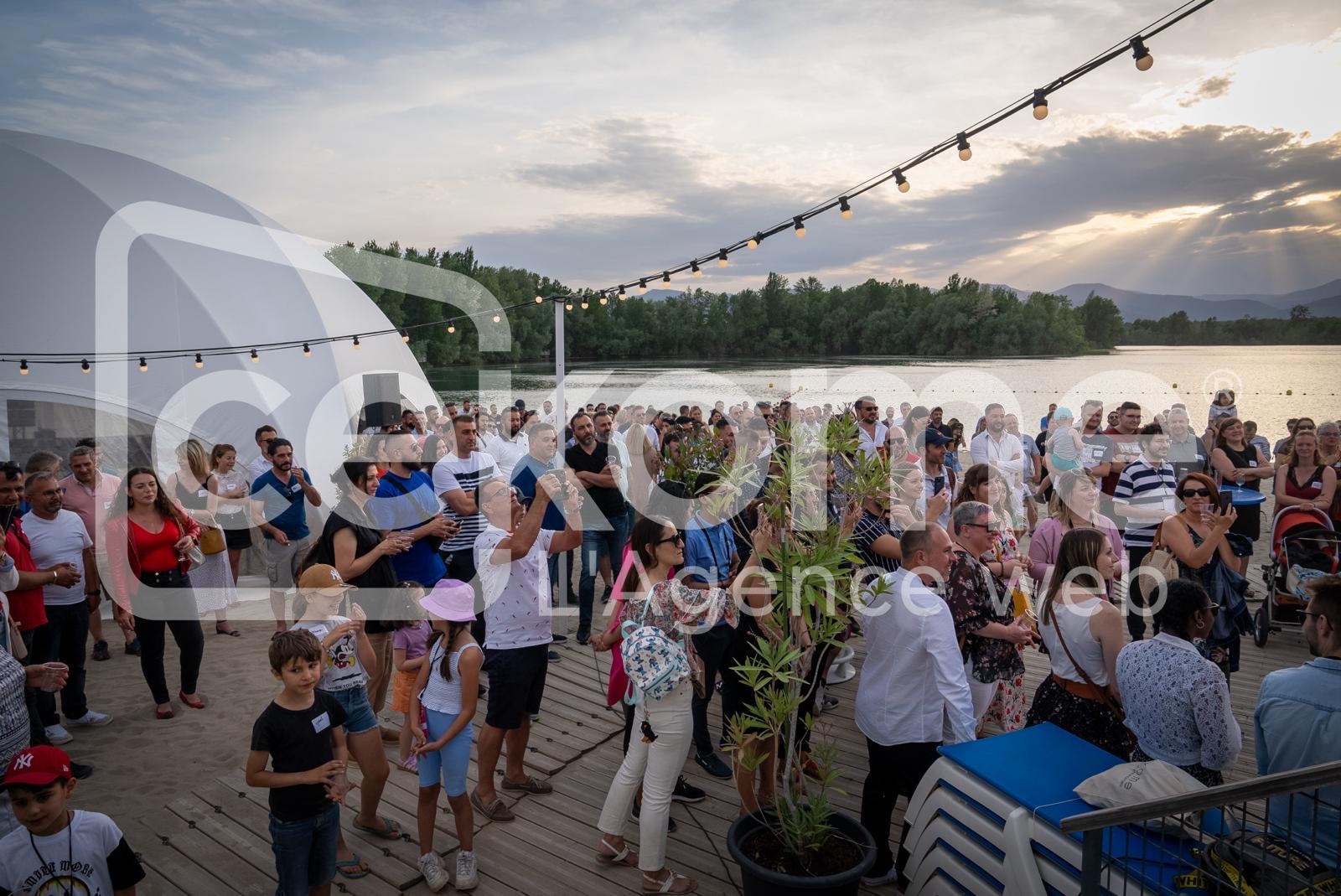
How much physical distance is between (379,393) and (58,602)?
12667 millimetres

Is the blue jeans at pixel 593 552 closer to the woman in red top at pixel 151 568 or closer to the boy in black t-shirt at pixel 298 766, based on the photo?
the woman in red top at pixel 151 568

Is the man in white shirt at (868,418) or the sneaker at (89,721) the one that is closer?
the sneaker at (89,721)

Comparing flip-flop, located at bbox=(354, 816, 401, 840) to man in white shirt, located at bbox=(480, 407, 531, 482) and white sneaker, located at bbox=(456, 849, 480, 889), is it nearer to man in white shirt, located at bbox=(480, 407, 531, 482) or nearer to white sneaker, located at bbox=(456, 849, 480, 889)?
white sneaker, located at bbox=(456, 849, 480, 889)

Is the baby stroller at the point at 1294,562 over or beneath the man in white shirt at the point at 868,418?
beneath

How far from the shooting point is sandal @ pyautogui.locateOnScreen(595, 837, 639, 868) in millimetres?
3549

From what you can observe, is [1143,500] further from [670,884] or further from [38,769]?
[38,769]

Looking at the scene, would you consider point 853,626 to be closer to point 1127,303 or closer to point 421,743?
point 421,743

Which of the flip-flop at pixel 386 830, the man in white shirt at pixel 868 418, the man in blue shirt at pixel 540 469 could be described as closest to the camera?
the flip-flop at pixel 386 830

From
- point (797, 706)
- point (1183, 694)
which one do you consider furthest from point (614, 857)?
point (1183, 694)

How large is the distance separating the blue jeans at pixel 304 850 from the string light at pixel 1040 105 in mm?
5858

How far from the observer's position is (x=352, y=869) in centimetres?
347

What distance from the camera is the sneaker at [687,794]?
4.13 metres

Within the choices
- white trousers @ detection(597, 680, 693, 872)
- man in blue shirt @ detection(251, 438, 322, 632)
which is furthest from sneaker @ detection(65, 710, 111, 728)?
white trousers @ detection(597, 680, 693, 872)

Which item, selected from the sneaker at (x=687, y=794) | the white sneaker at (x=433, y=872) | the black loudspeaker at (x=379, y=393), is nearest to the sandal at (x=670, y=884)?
the sneaker at (x=687, y=794)
